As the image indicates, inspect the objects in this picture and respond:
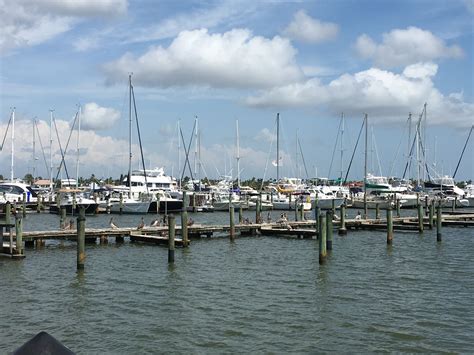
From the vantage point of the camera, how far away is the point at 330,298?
75.9 ft

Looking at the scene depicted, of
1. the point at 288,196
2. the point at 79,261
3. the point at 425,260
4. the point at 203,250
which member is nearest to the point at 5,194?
the point at 288,196

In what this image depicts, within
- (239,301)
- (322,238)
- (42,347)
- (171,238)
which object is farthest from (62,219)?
(42,347)

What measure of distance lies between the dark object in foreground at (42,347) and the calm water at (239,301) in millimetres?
11901

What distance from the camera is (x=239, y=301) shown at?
73.4 ft

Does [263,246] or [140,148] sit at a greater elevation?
[140,148]

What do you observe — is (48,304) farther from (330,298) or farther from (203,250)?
(203,250)

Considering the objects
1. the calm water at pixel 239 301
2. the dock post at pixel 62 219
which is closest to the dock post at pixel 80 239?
the calm water at pixel 239 301

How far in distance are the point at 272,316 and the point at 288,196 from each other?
7315cm

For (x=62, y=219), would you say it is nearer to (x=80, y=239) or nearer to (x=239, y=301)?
(x=80, y=239)

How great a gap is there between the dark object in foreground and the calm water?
11901 millimetres

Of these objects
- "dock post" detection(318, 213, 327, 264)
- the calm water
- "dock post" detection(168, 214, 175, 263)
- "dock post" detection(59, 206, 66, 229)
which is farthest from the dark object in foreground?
"dock post" detection(59, 206, 66, 229)

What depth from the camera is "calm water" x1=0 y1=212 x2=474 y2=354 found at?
17438 millimetres

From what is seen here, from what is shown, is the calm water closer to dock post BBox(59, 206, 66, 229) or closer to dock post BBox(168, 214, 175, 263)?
dock post BBox(168, 214, 175, 263)

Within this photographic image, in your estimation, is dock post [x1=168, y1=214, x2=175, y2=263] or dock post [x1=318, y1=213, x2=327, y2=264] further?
dock post [x1=168, y1=214, x2=175, y2=263]
